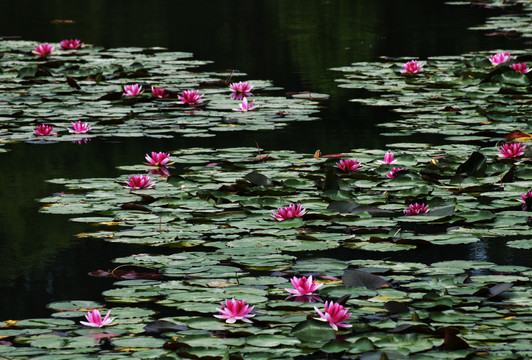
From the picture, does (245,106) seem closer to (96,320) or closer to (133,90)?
Answer: (133,90)

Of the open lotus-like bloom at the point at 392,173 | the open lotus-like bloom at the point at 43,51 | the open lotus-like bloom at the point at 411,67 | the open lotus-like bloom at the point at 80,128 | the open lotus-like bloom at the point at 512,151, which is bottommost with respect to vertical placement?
the open lotus-like bloom at the point at 392,173

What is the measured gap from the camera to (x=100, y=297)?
3307 millimetres

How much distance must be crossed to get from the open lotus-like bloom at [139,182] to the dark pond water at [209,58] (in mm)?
391

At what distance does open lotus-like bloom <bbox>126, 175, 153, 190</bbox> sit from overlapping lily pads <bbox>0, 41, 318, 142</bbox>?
1.30 m

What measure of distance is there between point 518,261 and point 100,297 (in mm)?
1408

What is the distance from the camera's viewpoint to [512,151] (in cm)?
504

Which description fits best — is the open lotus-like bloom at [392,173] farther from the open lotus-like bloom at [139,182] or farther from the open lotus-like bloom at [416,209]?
the open lotus-like bloom at [139,182]

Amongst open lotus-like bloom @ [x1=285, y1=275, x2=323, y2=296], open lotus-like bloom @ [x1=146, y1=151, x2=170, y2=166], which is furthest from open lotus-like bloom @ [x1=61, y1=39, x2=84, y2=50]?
open lotus-like bloom @ [x1=285, y1=275, x2=323, y2=296]

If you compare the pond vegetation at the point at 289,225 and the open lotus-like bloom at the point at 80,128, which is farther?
the open lotus-like bloom at the point at 80,128

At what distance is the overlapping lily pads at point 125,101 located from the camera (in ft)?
20.1

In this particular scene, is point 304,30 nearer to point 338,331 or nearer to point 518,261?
point 518,261

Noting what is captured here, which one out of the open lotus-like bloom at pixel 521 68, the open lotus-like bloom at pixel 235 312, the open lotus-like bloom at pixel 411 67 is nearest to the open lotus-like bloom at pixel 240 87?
the open lotus-like bloom at pixel 411 67

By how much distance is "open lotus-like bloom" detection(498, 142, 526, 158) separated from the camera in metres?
5.02

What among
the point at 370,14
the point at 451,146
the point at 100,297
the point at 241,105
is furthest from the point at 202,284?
the point at 370,14
